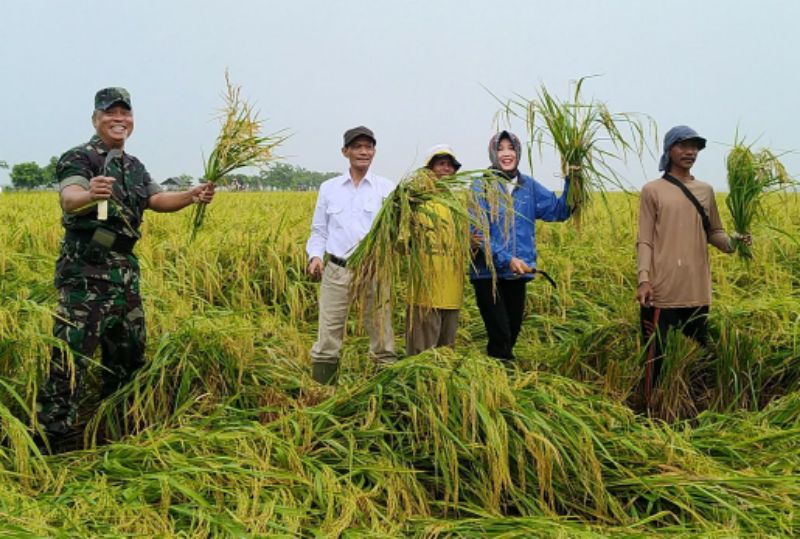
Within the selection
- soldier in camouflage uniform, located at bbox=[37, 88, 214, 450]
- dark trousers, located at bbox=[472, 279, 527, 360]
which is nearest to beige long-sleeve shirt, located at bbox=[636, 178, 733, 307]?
dark trousers, located at bbox=[472, 279, 527, 360]

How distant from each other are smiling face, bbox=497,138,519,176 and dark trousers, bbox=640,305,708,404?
100 centimetres

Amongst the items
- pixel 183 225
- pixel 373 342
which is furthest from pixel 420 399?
pixel 183 225

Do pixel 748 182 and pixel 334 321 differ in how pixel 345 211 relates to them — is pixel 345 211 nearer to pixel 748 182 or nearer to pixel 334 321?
pixel 334 321

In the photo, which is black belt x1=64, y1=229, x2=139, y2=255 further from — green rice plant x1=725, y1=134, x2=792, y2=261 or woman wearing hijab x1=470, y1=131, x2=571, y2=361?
green rice plant x1=725, y1=134, x2=792, y2=261

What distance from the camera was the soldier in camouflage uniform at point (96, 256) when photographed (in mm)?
2693

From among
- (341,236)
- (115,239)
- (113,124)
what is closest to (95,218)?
(115,239)

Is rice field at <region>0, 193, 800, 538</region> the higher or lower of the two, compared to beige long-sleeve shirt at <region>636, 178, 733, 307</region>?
lower

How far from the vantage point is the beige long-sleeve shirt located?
3236 millimetres

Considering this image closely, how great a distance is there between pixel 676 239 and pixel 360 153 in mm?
1600

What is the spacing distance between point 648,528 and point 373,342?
171 cm

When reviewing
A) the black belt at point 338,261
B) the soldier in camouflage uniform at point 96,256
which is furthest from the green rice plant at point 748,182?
the soldier in camouflage uniform at point 96,256

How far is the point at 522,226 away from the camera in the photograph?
11.0 ft

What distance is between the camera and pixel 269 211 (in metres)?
7.52

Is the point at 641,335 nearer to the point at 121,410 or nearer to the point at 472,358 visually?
the point at 472,358
